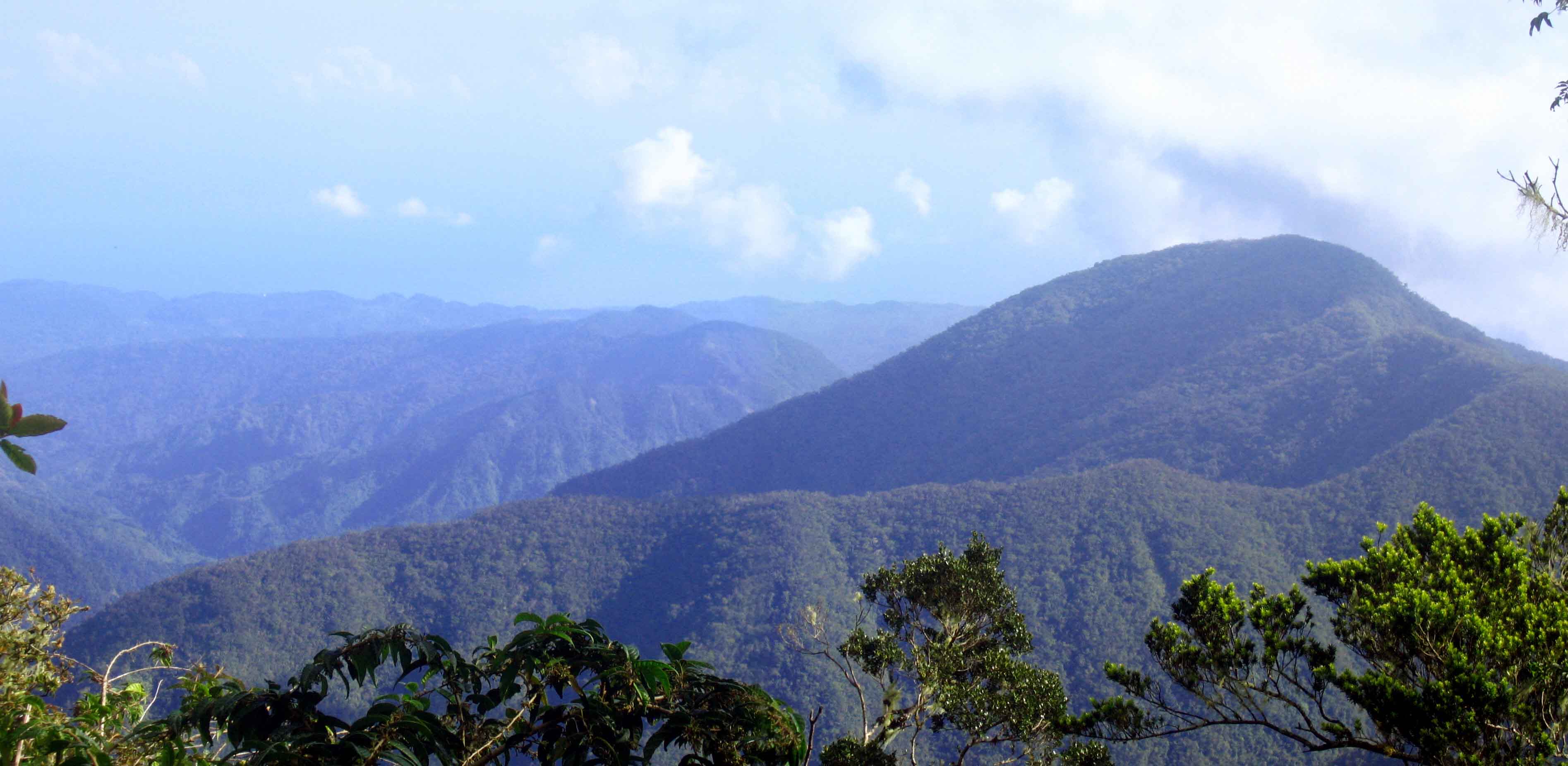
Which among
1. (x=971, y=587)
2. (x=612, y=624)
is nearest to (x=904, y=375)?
(x=612, y=624)

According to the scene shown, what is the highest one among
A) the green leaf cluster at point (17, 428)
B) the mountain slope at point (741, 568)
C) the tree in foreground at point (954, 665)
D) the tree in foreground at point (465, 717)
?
the green leaf cluster at point (17, 428)

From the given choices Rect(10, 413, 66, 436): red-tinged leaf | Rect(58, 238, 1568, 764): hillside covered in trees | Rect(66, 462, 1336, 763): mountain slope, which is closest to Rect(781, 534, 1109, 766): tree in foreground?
Rect(10, 413, 66, 436): red-tinged leaf

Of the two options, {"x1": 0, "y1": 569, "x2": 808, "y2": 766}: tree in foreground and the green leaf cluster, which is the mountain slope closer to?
{"x1": 0, "y1": 569, "x2": 808, "y2": 766}: tree in foreground

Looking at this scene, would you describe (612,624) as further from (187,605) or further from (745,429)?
(745,429)

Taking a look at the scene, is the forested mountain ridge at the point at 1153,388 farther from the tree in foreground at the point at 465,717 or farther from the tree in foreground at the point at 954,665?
the tree in foreground at the point at 465,717

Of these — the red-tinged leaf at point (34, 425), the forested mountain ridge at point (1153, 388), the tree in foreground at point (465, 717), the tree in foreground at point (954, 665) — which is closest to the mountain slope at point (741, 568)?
the forested mountain ridge at point (1153, 388)
